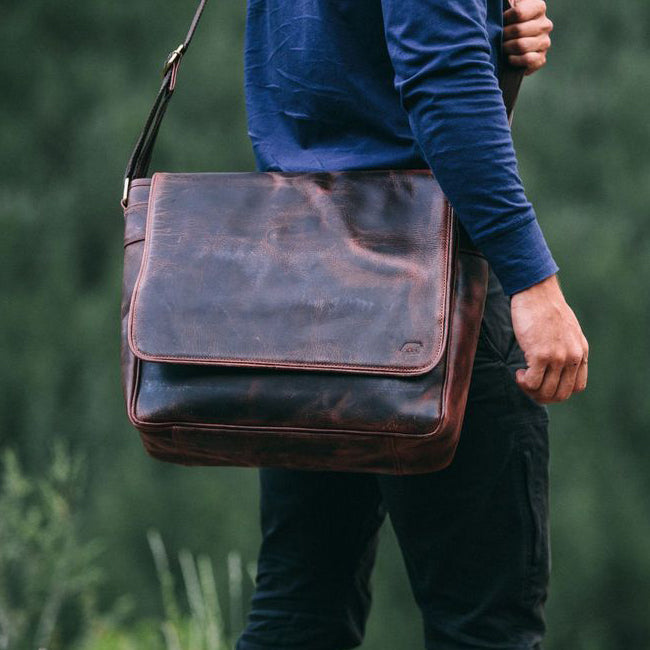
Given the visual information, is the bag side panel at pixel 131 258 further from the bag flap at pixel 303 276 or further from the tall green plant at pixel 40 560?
the tall green plant at pixel 40 560

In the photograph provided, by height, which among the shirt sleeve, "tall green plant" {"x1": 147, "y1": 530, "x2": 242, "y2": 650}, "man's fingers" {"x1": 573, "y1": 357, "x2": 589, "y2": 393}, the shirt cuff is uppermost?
the shirt sleeve

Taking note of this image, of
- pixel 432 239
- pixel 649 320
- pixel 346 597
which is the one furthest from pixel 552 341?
pixel 649 320

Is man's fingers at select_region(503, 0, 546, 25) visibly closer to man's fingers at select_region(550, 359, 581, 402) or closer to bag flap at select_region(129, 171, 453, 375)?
bag flap at select_region(129, 171, 453, 375)

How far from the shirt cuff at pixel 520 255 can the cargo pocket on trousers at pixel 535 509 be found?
0.20 meters

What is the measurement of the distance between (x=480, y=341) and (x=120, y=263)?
7.29 feet

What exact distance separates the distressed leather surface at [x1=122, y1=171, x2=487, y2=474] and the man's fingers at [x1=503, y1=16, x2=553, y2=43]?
0.69ft

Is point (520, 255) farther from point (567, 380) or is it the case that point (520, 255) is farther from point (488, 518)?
point (488, 518)

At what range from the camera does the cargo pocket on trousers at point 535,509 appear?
123cm

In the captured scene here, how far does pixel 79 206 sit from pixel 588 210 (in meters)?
1.58

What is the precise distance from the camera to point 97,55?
128 inches

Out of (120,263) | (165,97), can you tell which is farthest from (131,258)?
(120,263)

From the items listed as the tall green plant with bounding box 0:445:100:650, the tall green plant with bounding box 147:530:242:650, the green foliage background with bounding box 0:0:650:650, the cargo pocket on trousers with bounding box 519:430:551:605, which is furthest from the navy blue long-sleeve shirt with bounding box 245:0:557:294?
the green foliage background with bounding box 0:0:650:650

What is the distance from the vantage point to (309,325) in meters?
1.19

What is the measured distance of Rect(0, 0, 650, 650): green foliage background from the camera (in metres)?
3.11
